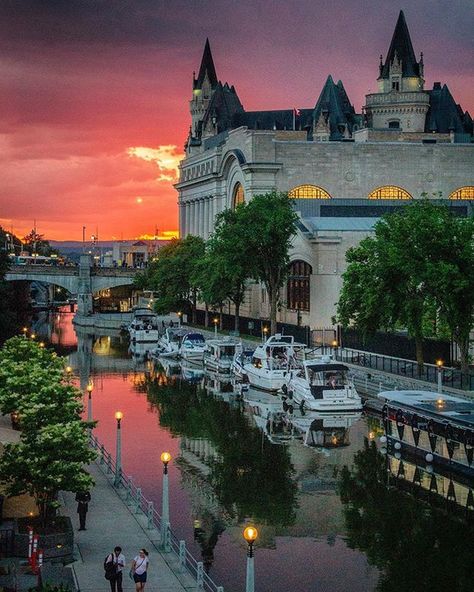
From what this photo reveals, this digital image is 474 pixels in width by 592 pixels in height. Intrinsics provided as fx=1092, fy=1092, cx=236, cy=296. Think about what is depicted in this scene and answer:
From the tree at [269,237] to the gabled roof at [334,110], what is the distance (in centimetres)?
8092

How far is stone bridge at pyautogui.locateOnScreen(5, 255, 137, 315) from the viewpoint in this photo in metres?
168

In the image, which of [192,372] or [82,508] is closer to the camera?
[82,508]

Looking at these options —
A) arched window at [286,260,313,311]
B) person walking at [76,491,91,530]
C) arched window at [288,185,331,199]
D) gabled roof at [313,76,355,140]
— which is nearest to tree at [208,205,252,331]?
arched window at [286,260,313,311]

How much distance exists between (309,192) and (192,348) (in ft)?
135

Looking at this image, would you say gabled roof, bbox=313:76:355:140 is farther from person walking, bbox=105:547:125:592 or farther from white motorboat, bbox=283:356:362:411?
person walking, bbox=105:547:125:592

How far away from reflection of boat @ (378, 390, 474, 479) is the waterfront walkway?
13453 millimetres

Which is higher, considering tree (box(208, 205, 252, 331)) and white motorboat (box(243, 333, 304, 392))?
tree (box(208, 205, 252, 331))

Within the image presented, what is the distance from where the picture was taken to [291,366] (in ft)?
233

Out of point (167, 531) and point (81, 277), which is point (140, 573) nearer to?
point (167, 531)

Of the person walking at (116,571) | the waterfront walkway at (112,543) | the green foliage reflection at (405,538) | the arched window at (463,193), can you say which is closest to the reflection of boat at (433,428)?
the green foliage reflection at (405,538)

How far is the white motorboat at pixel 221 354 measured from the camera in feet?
282

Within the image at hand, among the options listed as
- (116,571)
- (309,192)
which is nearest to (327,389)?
(116,571)

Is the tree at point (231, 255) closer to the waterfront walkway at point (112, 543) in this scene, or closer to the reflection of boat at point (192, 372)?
the reflection of boat at point (192, 372)

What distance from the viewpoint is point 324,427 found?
184 ft
